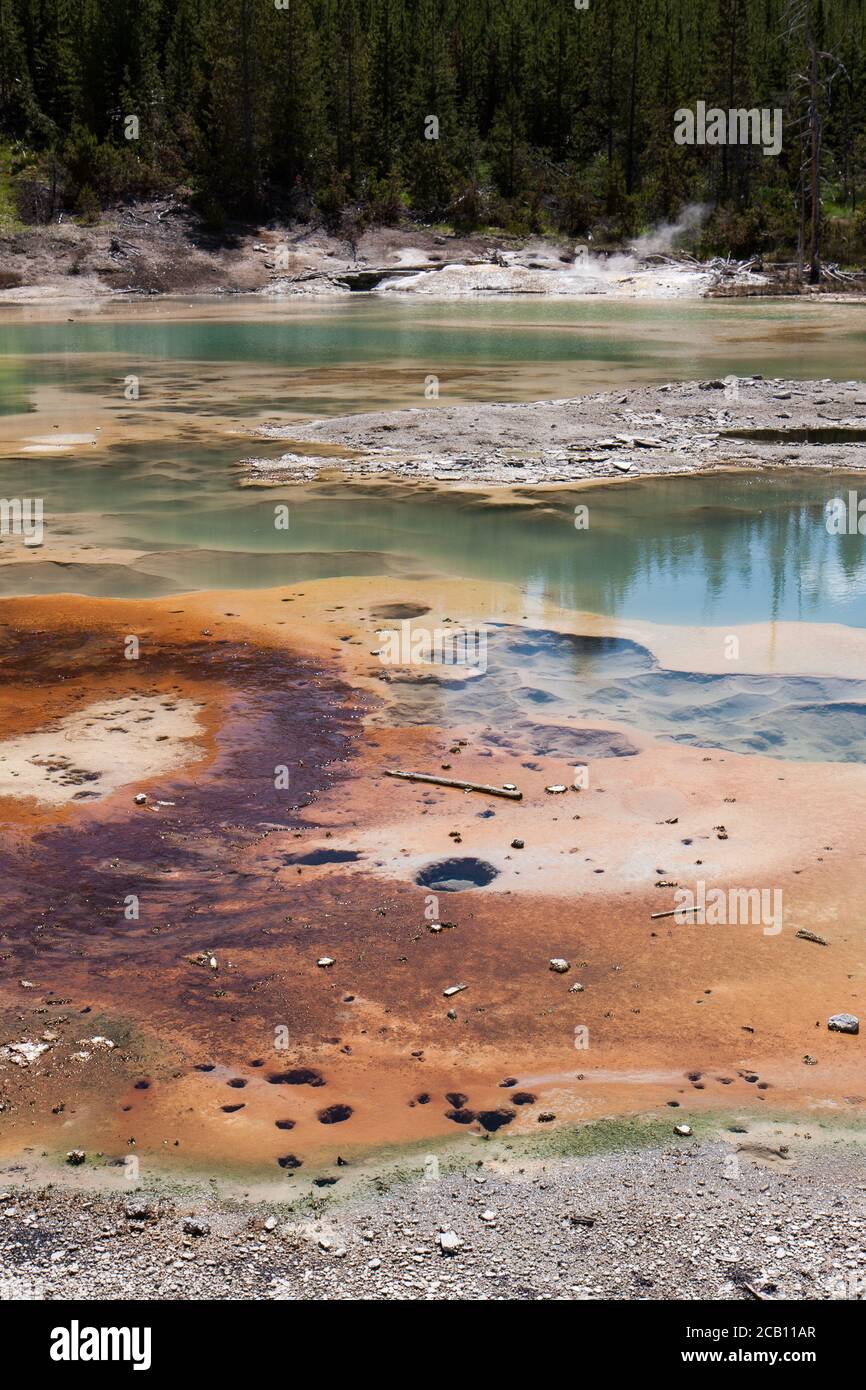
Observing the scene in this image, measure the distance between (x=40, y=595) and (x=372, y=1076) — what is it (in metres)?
7.75

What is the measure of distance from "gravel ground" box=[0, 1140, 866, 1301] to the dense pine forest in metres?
56.1

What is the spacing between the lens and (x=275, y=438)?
767 inches

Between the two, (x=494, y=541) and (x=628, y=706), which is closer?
(x=628, y=706)

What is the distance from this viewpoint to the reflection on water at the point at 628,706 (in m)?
8.31

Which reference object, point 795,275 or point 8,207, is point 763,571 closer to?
point 795,275

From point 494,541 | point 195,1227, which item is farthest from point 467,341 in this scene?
point 195,1227

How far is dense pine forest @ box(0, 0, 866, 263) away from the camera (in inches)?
2485

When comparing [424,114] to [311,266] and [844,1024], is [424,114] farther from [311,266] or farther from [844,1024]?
[844,1024]

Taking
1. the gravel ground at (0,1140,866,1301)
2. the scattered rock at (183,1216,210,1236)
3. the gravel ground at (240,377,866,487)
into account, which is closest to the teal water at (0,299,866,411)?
the gravel ground at (240,377,866,487)

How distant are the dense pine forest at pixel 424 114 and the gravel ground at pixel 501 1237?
56.1 metres

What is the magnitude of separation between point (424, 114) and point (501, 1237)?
7816 cm

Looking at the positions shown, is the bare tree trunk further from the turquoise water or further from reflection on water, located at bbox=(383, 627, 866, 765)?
reflection on water, located at bbox=(383, 627, 866, 765)

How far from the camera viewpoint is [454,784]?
762 cm

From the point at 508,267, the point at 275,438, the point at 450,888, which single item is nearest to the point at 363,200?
the point at 508,267
